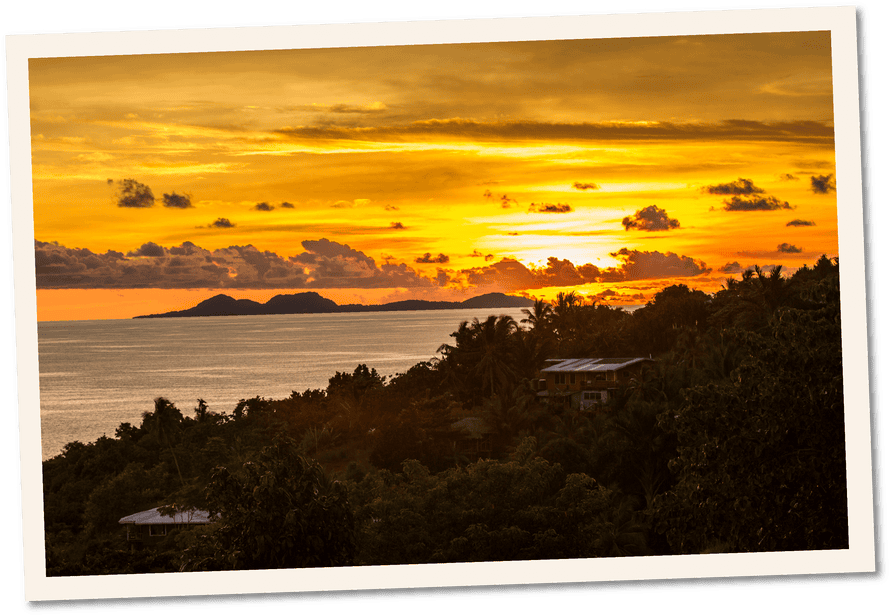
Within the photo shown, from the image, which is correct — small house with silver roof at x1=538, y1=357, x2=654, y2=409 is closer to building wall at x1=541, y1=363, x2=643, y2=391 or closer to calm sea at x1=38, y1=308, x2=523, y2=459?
building wall at x1=541, y1=363, x2=643, y2=391

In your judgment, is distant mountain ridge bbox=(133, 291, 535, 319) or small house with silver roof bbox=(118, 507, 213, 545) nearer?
distant mountain ridge bbox=(133, 291, 535, 319)

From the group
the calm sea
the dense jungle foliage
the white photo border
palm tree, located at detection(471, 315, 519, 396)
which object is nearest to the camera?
the white photo border

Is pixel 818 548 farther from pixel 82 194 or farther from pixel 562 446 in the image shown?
pixel 82 194

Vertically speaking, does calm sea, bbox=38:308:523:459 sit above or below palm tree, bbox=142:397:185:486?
above

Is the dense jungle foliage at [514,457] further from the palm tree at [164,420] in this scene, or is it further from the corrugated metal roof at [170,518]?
the corrugated metal roof at [170,518]

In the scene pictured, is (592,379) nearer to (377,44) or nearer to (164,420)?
(164,420)

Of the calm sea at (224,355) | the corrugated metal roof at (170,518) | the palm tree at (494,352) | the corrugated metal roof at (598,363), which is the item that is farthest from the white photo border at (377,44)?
the corrugated metal roof at (598,363)

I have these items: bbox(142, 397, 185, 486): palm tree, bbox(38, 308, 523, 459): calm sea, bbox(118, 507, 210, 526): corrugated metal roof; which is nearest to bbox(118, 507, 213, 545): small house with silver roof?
bbox(118, 507, 210, 526): corrugated metal roof
